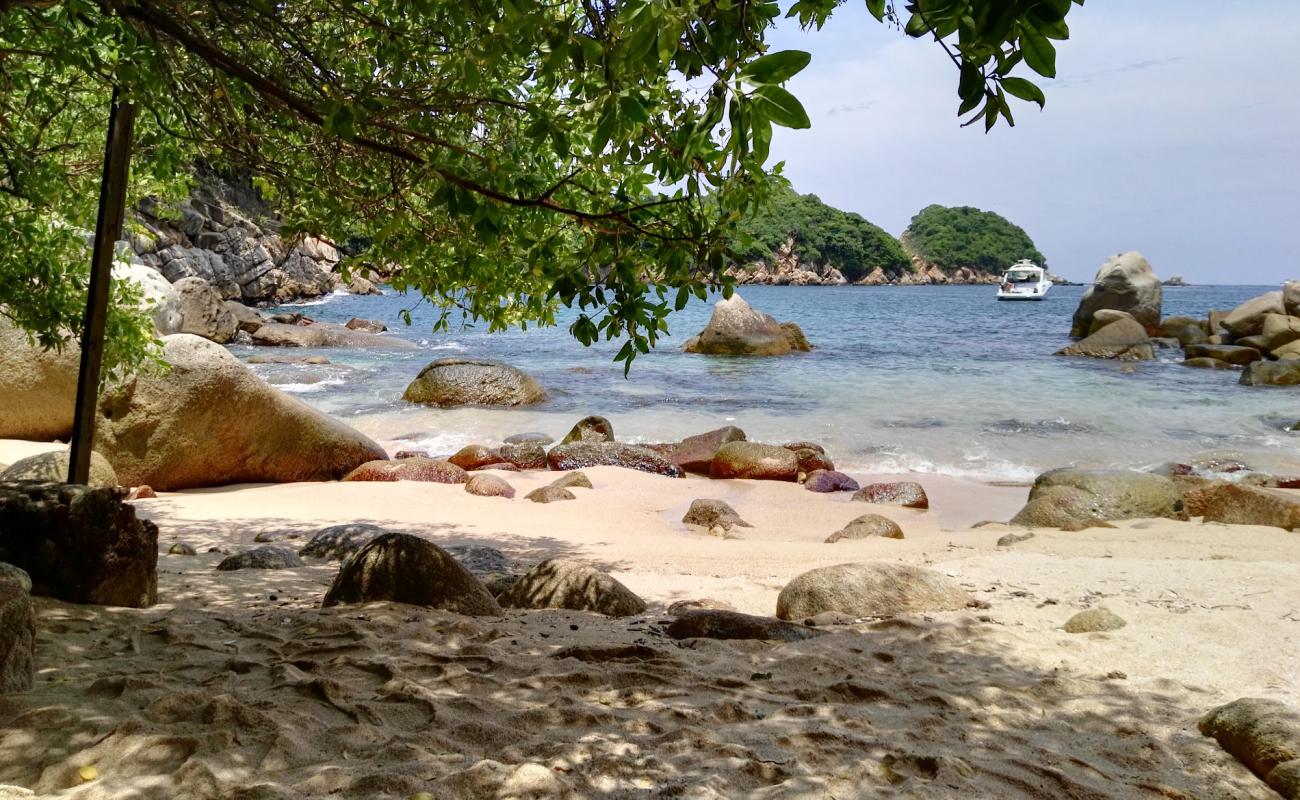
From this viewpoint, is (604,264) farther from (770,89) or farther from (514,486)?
Result: (514,486)

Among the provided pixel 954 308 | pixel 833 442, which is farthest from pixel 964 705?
pixel 954 308

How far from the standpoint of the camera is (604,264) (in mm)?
3811

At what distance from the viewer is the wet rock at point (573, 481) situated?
36.6ft

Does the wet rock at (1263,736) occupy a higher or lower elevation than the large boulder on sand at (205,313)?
lower

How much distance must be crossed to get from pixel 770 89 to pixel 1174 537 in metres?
7.42

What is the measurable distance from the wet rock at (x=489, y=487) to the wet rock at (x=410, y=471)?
612 mm

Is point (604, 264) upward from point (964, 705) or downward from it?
upward

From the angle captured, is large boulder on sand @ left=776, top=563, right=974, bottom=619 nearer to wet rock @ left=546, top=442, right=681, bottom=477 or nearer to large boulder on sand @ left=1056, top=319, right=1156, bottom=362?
wet rock @ left=546, top=442, right=681, bottom=477

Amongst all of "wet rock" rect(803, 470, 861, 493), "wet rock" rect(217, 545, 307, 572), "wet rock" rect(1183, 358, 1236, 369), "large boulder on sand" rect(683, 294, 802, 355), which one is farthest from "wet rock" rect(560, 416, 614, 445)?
"wet rock" rect(1183, 358, 1236, 369)

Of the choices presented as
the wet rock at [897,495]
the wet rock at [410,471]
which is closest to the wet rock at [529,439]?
the wet rock at [410,471]

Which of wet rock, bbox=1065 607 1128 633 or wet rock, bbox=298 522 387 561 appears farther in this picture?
wet rock, bbox=298 522 387 561

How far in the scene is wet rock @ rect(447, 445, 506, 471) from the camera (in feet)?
43.6

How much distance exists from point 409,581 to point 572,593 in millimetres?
991

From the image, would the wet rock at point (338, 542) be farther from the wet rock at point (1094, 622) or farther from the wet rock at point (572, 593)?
the wet rock at point (1094, 622)
